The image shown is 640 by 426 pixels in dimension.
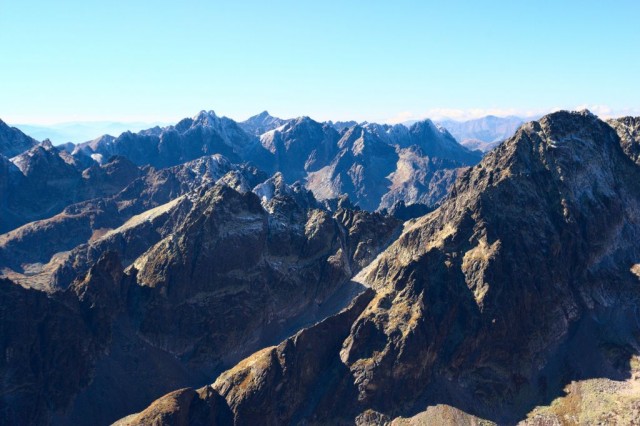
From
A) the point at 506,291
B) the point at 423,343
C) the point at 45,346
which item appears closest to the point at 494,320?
the point at 506,291

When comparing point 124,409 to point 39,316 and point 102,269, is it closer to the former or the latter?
point 39,316

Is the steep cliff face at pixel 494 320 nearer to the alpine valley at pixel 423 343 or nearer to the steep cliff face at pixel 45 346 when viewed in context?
the alpine valley at pixel 423 343

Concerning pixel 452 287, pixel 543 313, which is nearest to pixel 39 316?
pixel 452 287

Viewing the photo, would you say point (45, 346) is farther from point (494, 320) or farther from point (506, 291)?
point (506, 291)

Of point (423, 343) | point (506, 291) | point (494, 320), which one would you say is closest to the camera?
point (423, 343)

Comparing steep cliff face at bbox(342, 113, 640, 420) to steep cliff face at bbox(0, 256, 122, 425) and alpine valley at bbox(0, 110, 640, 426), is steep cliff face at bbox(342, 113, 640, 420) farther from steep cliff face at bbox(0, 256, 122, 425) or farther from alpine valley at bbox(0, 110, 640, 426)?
steep cliff face at bbox(0, 256, 122, 425)

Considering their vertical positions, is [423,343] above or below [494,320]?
below

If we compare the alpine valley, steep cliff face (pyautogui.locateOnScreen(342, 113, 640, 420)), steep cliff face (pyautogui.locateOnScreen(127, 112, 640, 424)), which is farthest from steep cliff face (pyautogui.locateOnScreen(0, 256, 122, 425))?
steep cliff face (pyautogui.locateOnScreen(342, 113, 640, 420))

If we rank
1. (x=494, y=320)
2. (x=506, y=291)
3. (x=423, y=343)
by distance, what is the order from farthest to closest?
(x=506, y=291), (x=494, y=320), (x=423, y=343)

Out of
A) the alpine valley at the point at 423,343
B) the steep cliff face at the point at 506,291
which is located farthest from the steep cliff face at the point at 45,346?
the steep cliff face at the point at 506,291
